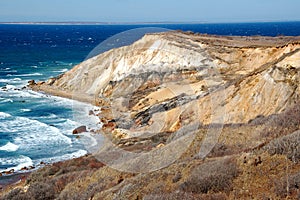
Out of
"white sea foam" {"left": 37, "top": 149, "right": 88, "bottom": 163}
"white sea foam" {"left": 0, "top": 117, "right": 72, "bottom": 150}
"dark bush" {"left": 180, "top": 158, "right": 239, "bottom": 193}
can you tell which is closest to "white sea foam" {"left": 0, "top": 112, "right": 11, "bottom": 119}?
"white sea foam" {"left": 0, "top": 117, "right": 72, "bottom": 150}

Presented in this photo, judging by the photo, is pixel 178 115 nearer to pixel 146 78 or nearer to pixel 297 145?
pixel 297 145

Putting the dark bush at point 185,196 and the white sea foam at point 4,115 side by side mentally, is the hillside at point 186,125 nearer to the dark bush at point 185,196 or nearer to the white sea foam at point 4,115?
the dark bush at point 185,196

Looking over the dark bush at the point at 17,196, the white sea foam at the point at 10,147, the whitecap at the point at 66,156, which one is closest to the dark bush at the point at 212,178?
the dark bush at the point at 17,196

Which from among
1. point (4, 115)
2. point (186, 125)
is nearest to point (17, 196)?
point (186, 125)

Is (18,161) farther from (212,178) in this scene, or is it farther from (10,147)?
(212,178)

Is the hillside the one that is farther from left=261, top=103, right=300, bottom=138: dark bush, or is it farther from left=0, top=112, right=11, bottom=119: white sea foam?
left=0, top=112, right=11, bottom=119: white sea foam

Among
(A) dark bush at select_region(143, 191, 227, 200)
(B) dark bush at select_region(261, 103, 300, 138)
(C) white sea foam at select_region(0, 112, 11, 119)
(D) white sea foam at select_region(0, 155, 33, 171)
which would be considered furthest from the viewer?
(C) white sea foam at select_region(0, 112, 11, 119)
